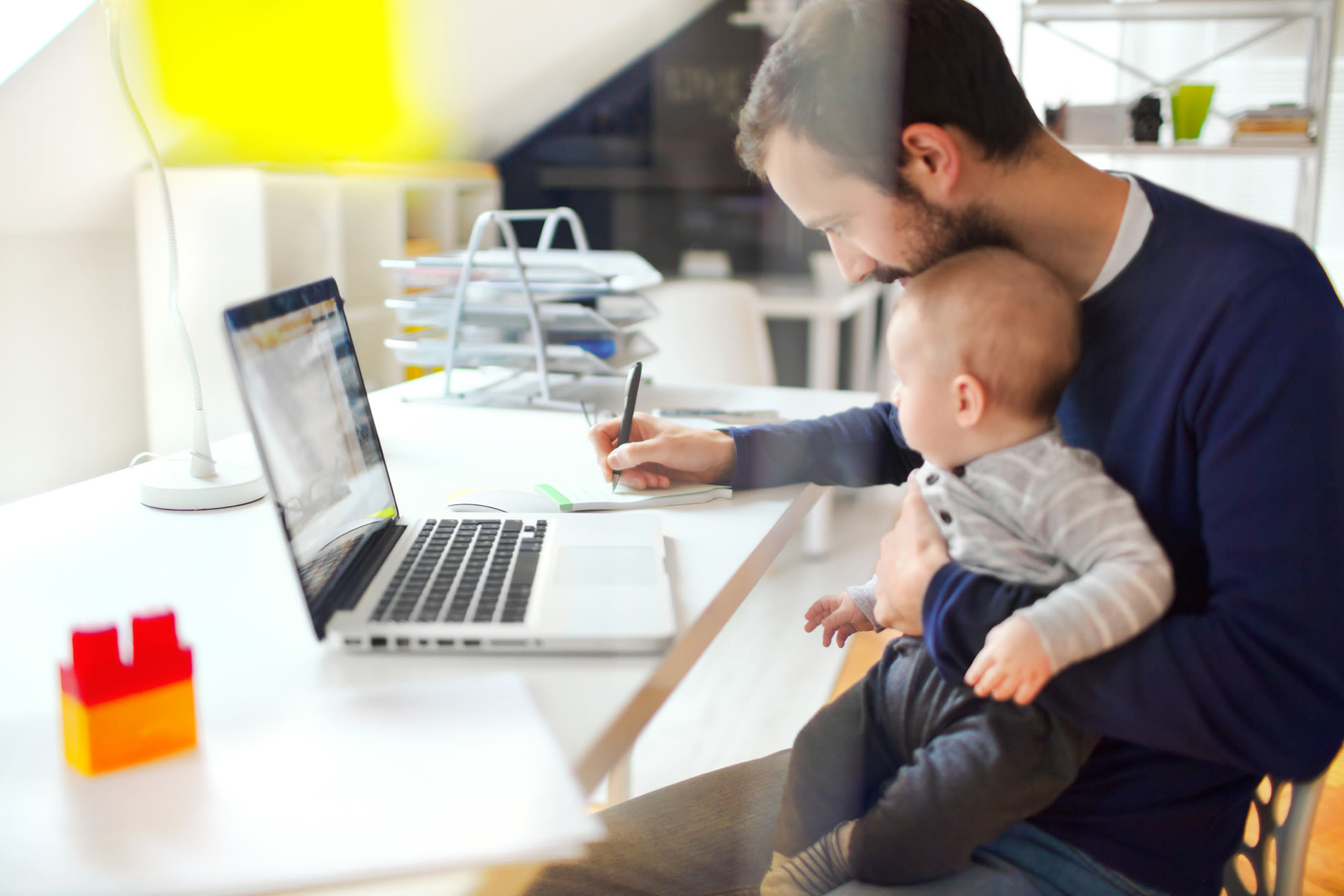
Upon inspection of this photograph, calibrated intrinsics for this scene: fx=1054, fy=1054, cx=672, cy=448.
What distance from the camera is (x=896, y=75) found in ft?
2.74

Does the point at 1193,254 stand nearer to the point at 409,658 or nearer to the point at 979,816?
the point at 979,816

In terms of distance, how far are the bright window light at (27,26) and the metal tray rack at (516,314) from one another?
686 mm

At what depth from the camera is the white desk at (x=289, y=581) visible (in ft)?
2.19

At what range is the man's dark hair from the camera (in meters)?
0.83

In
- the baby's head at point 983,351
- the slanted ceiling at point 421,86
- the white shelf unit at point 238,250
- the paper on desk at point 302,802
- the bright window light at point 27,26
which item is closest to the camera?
the paper on desk at point 302,802

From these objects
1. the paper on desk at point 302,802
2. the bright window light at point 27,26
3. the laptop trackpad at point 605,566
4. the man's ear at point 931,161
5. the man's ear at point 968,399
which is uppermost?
the bright window light at point 27,26

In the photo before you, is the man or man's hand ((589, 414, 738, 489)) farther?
man's hand ((589, 414, 738, 489))

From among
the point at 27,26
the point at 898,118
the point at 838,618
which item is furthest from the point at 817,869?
the point at 27,26

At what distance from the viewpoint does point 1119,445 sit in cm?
81

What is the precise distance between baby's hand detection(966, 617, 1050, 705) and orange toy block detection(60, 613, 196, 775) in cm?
49

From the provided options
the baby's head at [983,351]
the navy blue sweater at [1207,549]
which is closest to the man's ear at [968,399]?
the baby's head at [983,351]

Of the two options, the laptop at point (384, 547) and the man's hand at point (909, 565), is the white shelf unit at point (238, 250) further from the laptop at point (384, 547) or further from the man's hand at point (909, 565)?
the man's hand at point (909, 565)

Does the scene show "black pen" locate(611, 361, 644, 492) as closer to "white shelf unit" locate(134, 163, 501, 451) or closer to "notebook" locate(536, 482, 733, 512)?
"notebook" locate(536, 482, 733, 512)

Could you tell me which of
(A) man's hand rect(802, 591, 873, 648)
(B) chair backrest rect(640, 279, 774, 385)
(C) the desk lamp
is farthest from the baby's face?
(B) chair backrest rect(640, 279, 774, 385)
